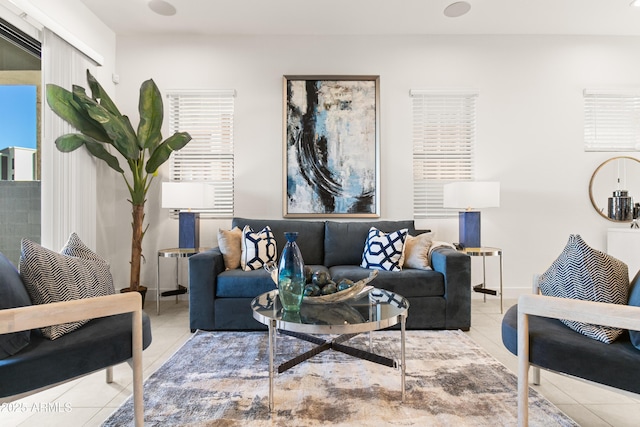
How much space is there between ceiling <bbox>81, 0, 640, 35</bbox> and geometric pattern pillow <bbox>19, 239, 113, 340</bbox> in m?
2.71

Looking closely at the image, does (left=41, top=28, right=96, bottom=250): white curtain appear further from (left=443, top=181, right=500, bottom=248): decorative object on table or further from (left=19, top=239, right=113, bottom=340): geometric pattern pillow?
(left=443, top=181, right=500, bottom=248): decorative object on table

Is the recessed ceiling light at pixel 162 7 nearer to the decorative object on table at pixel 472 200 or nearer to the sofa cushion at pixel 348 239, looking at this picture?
the sofa cushion at pixel 348 239

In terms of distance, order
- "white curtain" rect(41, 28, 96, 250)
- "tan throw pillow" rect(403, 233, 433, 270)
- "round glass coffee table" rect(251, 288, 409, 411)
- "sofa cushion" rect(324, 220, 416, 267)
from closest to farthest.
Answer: "round glass coffee table" rect(251, 288, 409, 411) < "white curtain" rect(41, 28, 96, 250) < "tan throw pillow" rect(403, 233, 433, 270) < "sofa cushion" rect(324, 220, 416, 267)

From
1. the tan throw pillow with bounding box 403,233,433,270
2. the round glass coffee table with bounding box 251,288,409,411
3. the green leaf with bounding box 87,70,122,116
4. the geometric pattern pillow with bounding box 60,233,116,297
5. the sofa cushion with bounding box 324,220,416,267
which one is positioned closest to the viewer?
the round glass coffee table with bounding box 251,288,409,411

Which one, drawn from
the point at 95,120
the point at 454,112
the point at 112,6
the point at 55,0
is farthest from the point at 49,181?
the point at 454,112

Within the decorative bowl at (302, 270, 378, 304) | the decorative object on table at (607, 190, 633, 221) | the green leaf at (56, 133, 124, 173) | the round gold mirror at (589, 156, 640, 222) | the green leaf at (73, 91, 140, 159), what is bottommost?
the decorative bowl at (302, 270, 378, 304)

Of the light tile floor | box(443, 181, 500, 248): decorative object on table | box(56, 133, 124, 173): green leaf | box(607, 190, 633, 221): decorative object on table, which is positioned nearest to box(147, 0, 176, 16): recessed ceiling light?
box(56, 133, 124, 173): green leaf

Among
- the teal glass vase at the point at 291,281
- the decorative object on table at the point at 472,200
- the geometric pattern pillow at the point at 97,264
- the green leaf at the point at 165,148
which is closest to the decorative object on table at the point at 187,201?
the green leaf at the point at 165,148

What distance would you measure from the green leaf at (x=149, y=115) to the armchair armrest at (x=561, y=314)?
10.7 ft

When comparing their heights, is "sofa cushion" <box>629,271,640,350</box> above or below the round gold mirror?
below

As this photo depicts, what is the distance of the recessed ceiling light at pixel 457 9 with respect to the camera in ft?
10.7

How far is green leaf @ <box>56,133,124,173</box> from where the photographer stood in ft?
9.64

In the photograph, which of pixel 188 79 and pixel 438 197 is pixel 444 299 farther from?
pixel 188 79

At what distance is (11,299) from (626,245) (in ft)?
15.8
